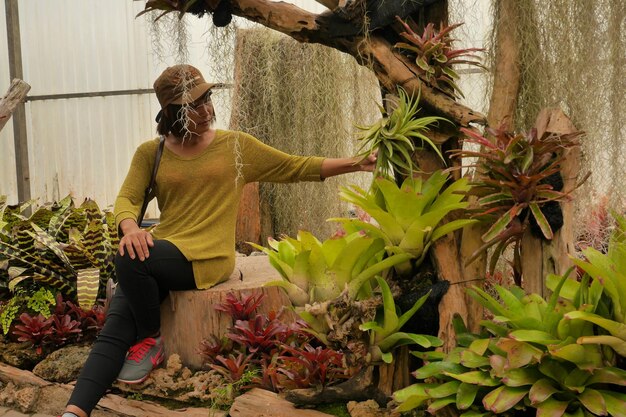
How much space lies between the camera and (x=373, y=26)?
2496mm

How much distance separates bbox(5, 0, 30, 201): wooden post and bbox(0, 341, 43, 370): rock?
4.69 m

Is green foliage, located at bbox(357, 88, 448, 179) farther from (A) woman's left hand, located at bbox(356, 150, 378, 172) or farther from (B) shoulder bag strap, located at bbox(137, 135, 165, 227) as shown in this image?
(B) shoulder bag strap, located at bbox(137, 135, 165, 227)

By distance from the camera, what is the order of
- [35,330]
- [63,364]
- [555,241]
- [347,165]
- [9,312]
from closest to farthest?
[555,241]
[347,165]
[63,364]
[35,330]
[9,312]

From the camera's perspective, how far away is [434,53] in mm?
2418

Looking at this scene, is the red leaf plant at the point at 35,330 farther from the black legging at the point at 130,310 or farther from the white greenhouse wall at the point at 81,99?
the white greenhouse wall at the point at 81,99

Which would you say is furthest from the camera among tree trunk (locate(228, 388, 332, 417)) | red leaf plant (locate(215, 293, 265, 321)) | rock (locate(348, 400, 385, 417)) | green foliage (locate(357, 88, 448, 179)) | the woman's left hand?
red leaf plant (locate(215, 293, 265, 321))

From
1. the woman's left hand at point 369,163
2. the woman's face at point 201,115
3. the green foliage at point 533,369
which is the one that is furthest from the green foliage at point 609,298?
the woman's face at point 201,115

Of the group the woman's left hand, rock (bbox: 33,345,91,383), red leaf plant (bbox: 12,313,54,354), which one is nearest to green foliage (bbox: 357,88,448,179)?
the woman's left hand

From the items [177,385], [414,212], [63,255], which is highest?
[414,212]

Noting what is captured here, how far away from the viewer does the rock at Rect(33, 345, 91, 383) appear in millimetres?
3326

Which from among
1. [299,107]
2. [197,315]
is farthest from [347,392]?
[299,107]

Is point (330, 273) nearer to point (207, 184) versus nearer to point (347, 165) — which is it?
point (347, 165)

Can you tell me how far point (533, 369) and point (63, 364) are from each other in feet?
6.83

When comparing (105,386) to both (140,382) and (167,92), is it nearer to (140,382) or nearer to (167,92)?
(140,382)
